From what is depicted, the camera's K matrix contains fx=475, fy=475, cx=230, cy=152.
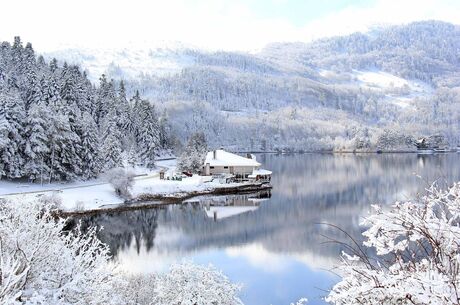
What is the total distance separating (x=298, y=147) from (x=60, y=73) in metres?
134

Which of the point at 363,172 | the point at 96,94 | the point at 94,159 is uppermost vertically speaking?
the point at 96,94

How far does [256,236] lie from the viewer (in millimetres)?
38438

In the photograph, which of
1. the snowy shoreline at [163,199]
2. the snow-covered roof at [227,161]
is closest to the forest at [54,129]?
the snowy shoreline at [163,199]

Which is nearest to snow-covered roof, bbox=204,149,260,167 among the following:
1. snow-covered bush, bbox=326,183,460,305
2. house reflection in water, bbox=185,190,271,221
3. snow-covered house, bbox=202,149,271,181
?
snow-covered house, bbox=202,149,271,181

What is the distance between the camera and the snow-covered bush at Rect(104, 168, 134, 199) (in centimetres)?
4909

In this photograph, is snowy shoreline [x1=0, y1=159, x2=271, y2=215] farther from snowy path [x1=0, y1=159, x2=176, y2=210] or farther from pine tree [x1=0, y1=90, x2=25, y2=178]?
pine tree [x1=0, y1=90, x2=25, y2=178]

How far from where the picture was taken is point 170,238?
36844 millimetres

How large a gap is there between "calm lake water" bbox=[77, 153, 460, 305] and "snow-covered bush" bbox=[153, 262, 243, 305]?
3628mm

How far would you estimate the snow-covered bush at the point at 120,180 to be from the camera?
49.1m

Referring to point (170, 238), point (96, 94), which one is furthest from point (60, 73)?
point (170, 238)

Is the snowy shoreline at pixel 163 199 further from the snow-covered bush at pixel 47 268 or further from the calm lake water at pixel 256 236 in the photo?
the snow-covered bush at pixel 47 268

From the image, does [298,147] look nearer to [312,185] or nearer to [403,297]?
[312,185]

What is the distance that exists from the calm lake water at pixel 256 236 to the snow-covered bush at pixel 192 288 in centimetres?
363

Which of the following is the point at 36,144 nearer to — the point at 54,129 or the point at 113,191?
the point at 54,129
